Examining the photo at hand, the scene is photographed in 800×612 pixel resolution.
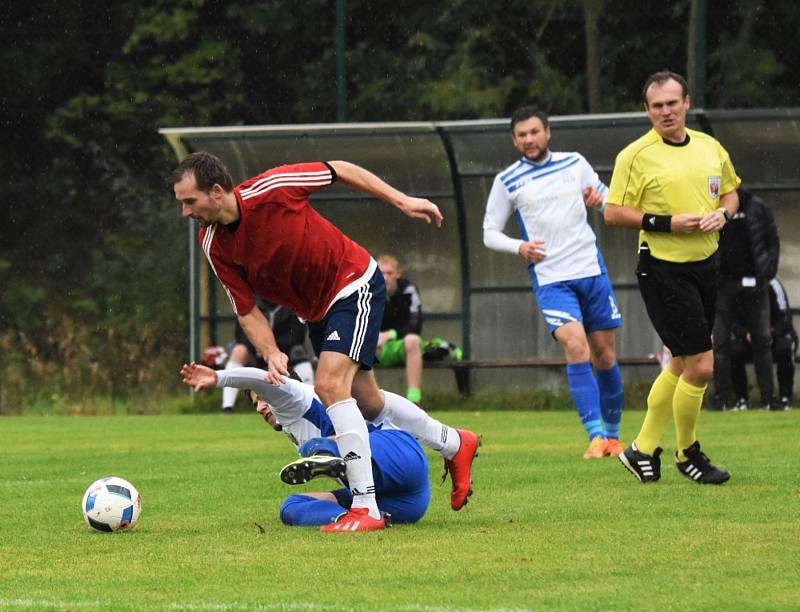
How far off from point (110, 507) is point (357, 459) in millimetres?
1038

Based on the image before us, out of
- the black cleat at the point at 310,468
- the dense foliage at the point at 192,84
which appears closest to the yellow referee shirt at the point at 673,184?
the black cleat at the point at 310,468

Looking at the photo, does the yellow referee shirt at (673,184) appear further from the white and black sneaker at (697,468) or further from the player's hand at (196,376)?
the player's hand at (196,376)

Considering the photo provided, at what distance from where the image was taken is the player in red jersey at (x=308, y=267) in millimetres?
6996

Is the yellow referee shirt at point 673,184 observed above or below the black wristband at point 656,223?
above

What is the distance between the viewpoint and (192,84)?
81.9 feet

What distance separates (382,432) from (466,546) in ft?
3.83

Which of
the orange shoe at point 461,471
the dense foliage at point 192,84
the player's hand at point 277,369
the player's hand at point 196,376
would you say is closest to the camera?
the player's hand at point 196,376

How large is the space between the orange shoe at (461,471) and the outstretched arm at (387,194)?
1060mm

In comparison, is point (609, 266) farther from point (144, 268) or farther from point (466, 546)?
point (466, 546)

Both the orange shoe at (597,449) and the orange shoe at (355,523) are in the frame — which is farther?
the orange shoe at (597,449)

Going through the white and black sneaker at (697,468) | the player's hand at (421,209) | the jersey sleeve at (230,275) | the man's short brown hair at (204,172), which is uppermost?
the man's short brown hair at (204,172)

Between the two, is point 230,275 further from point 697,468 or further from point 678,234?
point 697,468

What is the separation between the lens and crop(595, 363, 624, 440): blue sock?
10781mm

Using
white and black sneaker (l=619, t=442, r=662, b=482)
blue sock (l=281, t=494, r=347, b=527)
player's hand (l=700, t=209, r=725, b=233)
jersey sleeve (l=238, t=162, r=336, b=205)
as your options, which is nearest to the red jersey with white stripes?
jersey sleeve (l=238, t=162, r=336, b=205)
